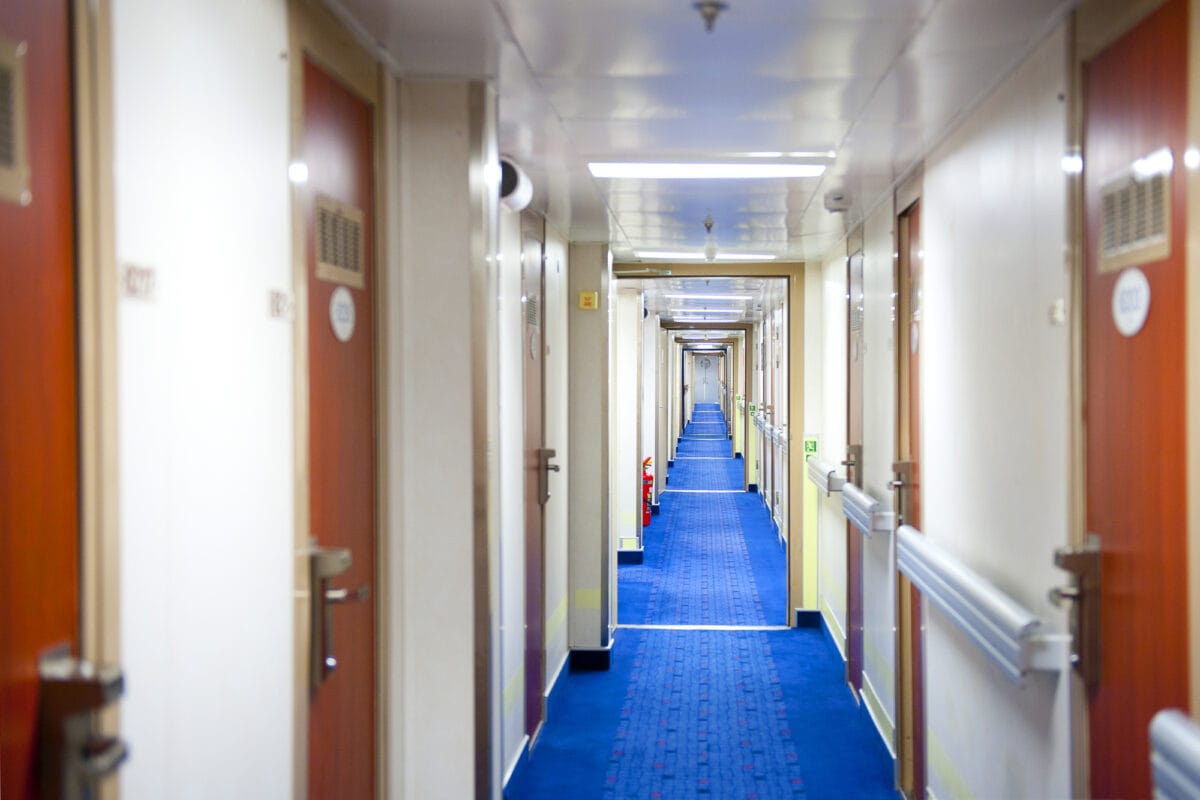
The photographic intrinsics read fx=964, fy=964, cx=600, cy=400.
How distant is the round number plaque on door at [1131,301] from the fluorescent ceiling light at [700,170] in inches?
76.9

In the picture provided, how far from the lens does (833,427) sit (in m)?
6.55

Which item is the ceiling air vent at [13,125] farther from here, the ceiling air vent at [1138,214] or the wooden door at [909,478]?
the wooden door at [909,478]

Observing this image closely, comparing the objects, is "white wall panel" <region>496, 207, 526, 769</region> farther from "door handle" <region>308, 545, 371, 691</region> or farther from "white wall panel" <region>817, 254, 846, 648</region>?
"white wall panel" <region>817, 254, 846, 648</region>

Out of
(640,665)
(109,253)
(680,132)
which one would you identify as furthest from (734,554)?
(109,253)

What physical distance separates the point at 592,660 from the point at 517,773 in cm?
177

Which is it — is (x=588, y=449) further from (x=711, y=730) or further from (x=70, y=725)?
(x=70, y=725)

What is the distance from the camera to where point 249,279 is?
1.79 m

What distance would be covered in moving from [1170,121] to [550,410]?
13.3 feet

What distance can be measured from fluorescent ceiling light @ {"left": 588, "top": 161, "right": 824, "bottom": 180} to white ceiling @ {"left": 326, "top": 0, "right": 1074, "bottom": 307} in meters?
0.09

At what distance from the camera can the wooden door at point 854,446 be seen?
5.37 m

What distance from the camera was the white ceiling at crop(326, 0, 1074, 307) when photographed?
7.22 ft

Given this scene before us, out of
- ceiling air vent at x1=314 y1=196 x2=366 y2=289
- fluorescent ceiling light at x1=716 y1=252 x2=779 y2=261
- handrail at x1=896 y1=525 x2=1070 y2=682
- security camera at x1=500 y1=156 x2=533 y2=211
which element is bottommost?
handrail at x1=896 y1=525 x2=1070 y2=682

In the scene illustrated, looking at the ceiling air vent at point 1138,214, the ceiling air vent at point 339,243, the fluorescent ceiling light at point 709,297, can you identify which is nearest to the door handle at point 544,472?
the ceiling air vent at point 339,243

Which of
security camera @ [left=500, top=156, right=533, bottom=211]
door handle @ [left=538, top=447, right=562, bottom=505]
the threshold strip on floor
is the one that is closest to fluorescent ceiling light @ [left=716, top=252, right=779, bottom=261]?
door handle @ [left=538, top=447, right=562, bottom=505]
